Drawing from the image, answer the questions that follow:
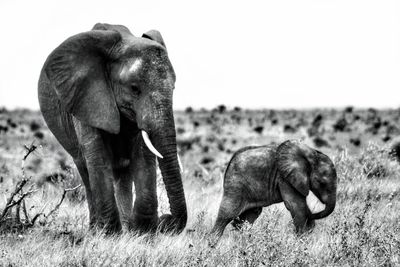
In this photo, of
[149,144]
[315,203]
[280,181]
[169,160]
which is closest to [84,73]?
[149,144]

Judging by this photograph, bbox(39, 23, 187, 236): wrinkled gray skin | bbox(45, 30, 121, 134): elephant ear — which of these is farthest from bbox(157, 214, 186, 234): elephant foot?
bbox(45, 30, 121, 134): elephant ear

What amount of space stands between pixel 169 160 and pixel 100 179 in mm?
810

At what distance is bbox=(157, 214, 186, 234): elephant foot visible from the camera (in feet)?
23.0

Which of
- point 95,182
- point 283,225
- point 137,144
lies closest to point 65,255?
point 95,182

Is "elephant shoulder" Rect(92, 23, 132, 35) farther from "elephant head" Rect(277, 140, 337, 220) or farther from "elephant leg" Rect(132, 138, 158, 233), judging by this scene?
"elephant head" Rect(277, 140, 337, 220)

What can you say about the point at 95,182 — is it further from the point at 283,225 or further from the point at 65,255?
the point at 283,225

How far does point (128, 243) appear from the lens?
6.59 m

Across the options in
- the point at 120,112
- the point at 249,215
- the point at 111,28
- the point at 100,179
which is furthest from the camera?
the point at 249,215

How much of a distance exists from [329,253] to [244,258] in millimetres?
1357

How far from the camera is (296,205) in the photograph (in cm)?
789

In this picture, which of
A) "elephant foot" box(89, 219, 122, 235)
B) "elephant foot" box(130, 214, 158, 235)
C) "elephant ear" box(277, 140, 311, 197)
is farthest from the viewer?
"elephant ear" box(277, 140, 311, 197)

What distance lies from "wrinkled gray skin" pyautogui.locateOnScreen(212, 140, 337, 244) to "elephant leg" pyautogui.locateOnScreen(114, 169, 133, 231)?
104 cm

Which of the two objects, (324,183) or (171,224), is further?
(324,183)

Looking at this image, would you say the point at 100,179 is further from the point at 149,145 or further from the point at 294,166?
the point at 294,166
